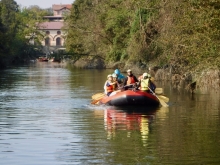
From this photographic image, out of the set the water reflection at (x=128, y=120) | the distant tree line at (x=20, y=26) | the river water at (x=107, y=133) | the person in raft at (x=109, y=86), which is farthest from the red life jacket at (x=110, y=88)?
the distant tree line at (x=20, y=26)

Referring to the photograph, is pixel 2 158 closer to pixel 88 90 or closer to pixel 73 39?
pixel 88 90

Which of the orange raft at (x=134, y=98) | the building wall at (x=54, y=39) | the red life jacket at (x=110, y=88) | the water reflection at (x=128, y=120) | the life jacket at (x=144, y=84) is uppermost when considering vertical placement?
the building wall at (x=54, y=39)

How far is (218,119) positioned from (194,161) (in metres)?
8.68

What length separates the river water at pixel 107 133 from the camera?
15.6 meters

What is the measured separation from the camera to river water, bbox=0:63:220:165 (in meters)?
15.6

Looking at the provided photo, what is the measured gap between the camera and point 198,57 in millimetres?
28125

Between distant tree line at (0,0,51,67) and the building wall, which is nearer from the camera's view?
distant tree line at (0,0,51,67)

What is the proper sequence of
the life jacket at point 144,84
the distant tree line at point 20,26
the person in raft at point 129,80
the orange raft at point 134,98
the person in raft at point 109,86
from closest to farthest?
the orange raft at point 134,98, the life jacket at point 144,84, the person in raft at point 129,80, the person in raft at point 109,86, the distant tree line at point 20,26

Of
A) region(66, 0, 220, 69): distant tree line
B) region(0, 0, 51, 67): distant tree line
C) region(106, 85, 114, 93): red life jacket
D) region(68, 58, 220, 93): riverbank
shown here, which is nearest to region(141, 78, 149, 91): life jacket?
region(106, 85, 114, 93): red life jacket

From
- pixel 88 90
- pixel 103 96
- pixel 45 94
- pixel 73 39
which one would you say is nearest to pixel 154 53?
pixel 88 90

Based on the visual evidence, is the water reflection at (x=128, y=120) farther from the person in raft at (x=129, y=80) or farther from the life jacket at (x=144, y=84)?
the person in raft at (x=129, y=80)

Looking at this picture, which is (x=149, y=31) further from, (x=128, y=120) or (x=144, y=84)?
(x=128, y=120)

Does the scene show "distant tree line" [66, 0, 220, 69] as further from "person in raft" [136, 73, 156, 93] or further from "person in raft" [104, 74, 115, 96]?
"person in raft" [104, 74, 115, 96]

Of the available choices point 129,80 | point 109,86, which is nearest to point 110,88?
point 109,86
